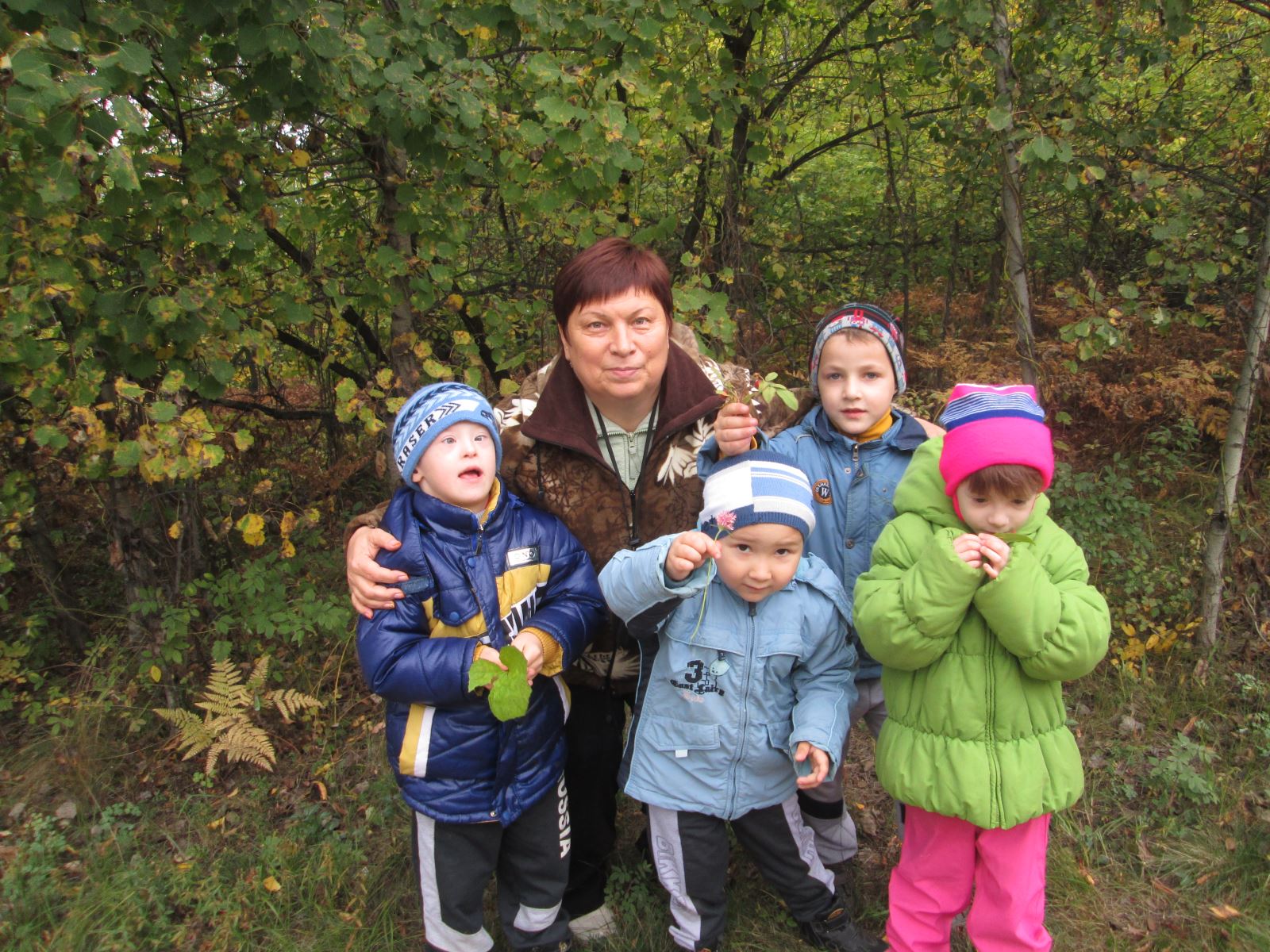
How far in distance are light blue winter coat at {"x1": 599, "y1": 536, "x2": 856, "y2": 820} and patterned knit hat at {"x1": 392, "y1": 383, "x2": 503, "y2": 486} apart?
22.6 inches

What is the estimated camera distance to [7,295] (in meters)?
2.79

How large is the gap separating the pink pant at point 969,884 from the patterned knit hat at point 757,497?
3.25 feet

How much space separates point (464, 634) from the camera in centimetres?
236

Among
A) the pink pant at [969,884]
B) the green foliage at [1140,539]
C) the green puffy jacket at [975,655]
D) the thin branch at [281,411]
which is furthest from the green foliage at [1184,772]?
the thin branch at [281,411]

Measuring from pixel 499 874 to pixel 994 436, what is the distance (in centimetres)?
207

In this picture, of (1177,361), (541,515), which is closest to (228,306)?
(541,515)

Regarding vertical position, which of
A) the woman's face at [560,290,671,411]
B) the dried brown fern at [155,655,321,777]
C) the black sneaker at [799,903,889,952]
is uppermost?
the woman's face at [560,290,671,411]

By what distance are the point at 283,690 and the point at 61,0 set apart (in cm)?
286

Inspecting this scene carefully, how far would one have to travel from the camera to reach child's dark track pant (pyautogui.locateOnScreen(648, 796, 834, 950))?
2.39m

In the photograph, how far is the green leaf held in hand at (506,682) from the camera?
2082mm

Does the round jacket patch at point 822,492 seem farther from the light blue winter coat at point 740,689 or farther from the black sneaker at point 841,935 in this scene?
the black sneaker at point 841,935

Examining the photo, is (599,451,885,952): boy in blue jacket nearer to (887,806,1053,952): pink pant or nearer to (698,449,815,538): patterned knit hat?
(698,449,815,538): patterned knit hat

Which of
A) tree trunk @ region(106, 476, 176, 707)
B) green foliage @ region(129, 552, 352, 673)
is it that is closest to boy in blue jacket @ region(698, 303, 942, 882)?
green foliage @ region(129, 552, 352, 673)

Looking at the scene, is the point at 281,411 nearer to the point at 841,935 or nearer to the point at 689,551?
the point at 689,551
